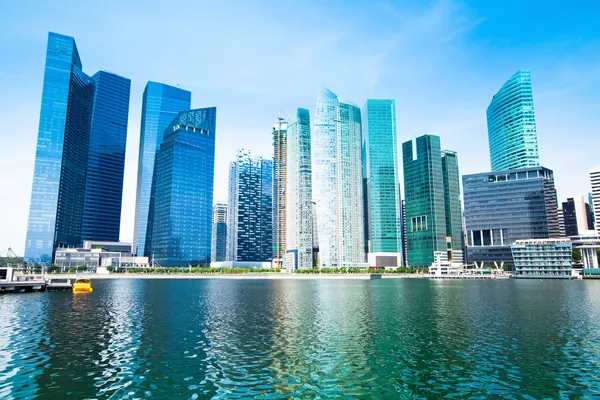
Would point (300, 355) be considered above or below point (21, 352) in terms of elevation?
below

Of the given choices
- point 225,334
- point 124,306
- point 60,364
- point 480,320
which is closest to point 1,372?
point 60,364

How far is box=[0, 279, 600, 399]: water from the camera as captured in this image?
31469 millimetres

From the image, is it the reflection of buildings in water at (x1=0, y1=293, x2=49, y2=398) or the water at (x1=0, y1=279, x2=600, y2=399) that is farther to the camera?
the reflection of buildings in water at (x1=0, y1=293, x2=49, y2=398)

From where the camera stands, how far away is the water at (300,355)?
31.5 metres

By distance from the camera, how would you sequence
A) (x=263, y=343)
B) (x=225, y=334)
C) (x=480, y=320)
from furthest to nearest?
(x=480, y=320) < (x=225, y=334) < (x=263, y=343)

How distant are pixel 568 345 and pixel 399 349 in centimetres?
2056

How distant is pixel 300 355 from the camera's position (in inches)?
1665

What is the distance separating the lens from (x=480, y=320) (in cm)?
6650

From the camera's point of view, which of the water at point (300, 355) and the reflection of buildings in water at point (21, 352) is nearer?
the water at point (300, 355)

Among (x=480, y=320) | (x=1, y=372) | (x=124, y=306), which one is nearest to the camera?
(x=1, y=372)

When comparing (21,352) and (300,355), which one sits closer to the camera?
(300,355)

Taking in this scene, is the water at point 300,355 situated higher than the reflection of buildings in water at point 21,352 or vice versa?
the reflection of buildings in water at point 21,352

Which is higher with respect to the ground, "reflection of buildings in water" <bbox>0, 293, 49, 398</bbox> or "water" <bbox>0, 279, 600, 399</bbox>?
"reflection of buildings in water" <bbox>0, 293, 49, 398</bbox>

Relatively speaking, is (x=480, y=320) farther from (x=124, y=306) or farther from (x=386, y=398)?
(x=124, y=306)
